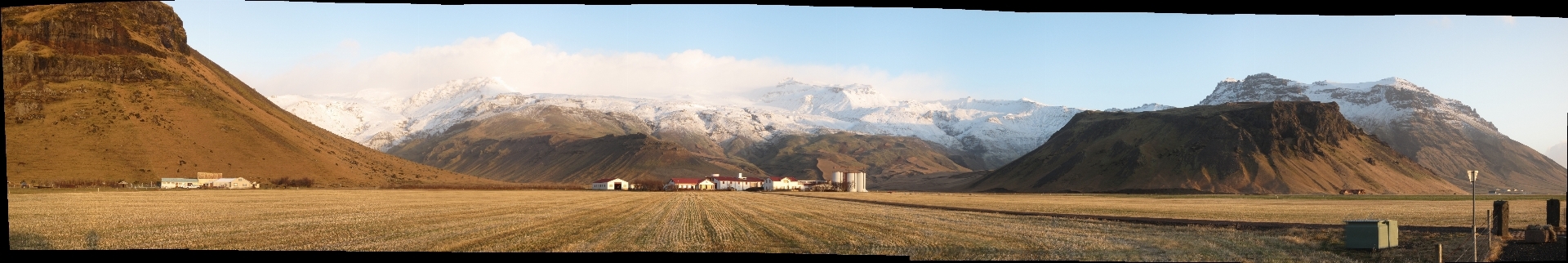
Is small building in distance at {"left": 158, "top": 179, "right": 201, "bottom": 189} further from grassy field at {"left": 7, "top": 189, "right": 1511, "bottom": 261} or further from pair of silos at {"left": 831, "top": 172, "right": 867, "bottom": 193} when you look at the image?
pair of silos at {"left": 831, "top": 172, "right": 867, "bottom": 193}

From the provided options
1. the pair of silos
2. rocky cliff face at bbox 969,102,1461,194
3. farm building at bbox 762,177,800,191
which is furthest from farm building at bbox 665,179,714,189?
rocky cliff face at bbox 969,102,1461,194

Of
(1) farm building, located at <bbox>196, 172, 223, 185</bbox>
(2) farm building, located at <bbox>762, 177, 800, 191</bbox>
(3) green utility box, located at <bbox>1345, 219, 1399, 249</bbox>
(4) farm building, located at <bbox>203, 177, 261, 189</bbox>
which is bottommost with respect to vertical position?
(2) farm building, located at <bbox>762, 177, 800, 191</bbox>

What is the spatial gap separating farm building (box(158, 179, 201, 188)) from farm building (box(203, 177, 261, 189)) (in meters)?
1.38

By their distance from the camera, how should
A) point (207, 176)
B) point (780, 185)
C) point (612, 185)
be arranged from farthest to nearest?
point (780, 185), point (612, 185), point (207, 176)

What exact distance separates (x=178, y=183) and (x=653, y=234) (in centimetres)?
9402

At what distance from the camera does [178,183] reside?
107 m

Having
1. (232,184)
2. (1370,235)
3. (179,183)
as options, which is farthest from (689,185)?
(1370,235)

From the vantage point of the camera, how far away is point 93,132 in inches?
4336

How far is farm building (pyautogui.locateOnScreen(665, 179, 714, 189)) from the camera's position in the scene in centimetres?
16625

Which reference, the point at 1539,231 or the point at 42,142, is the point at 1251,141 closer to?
the point at 1539,231

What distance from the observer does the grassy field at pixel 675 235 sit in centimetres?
2845

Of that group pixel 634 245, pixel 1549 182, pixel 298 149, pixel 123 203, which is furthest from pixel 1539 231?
pixel 1549 182

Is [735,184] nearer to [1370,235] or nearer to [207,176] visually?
[207,176]

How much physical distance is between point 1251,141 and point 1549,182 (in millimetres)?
71194
